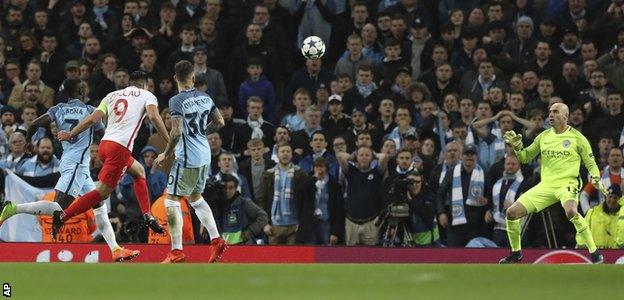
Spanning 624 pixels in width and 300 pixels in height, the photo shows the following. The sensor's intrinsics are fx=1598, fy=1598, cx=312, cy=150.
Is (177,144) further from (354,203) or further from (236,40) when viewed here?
(236,40)

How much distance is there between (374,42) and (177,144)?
8.44 m

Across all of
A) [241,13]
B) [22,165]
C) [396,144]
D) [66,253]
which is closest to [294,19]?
[241,13]

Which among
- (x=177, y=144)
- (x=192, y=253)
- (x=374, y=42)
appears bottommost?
(x=192, y=253)

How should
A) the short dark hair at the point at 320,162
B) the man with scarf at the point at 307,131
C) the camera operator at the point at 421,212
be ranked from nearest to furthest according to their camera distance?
the camera operator at the point at 421,212, the short dark hair at the point at 320,162, the man with scarf at the point at 307,131

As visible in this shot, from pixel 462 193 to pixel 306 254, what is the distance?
2.79 meters

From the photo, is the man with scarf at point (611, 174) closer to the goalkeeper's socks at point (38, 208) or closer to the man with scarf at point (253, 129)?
the man with scarf at point (253, 129)

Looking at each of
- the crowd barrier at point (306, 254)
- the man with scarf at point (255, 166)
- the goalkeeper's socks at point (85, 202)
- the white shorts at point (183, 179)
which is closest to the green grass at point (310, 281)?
the goalkeeper's socks at point (85, 202)

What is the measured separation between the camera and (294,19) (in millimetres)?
27109

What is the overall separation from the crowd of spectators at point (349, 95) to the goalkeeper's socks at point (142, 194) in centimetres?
330

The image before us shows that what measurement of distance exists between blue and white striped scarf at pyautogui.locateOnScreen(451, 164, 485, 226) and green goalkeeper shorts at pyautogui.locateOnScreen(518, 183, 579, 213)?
2.81 meters

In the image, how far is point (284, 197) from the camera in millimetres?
22844

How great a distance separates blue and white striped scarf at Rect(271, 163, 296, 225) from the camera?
74.8 ft

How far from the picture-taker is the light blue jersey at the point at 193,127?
59.5 ft

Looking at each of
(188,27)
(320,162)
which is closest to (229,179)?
(320,162)
